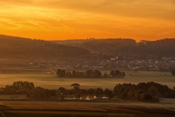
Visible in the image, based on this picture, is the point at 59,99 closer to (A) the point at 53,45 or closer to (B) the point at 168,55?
(A) the point at 53,45

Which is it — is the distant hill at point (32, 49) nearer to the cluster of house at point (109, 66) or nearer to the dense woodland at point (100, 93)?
the cluster of house at point (109, 66)

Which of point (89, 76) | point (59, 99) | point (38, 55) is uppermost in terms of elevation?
point (38, 55)

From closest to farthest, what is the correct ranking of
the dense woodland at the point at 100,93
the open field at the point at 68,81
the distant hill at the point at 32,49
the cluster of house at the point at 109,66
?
the dense woodland at the point at 100,93 < the open field at the point at 68,81 < the cluster of house at the point at 109,66 < the distant hill at the point at 32,49

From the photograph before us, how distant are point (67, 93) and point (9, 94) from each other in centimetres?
629

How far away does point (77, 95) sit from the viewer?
38469mm

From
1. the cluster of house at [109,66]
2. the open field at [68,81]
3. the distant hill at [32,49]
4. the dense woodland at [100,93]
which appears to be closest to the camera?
the dense woodland at [100,93]

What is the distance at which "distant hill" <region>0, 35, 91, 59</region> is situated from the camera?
481 feet

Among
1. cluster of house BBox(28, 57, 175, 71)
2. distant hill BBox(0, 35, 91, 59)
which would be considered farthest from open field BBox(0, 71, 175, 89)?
distant hill BBox(0, 35, 91, 59)

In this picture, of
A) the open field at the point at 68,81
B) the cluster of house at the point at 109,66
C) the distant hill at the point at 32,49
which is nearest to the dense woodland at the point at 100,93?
the open field at the point at 68,81

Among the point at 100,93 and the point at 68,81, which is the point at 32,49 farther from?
the point at 100,93

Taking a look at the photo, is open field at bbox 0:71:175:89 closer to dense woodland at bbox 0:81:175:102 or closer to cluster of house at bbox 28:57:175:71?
dense woodland at bbox 0:81:175:102

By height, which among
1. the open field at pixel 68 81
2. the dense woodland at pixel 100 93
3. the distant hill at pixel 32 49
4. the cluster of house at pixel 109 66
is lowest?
the dense woodland at pixel 100 93

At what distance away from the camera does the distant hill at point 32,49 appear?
146750 mm

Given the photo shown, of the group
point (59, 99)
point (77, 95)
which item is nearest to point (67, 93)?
point (77, 95)
